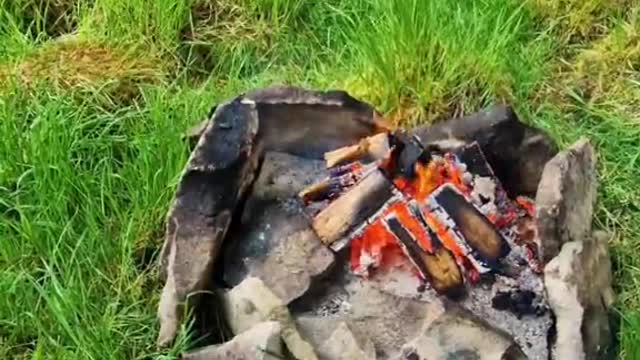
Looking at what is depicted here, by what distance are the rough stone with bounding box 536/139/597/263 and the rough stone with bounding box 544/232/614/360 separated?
45 mm

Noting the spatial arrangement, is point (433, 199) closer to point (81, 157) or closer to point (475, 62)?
point (475, 62)

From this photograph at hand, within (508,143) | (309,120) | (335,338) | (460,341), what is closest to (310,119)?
(309,120)

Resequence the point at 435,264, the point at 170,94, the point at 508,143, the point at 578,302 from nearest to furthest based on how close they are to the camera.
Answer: the point at 578,302 → the point at 435,264 → the point at 508,143 → the point at 170,94

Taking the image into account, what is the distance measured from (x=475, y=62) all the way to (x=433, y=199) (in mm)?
678

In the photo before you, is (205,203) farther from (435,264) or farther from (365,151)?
(435,264)

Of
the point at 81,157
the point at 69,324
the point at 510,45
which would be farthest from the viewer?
the point at 510,45

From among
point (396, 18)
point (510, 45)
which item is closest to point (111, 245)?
point (396, 18)

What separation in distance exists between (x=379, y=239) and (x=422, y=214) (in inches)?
4.6

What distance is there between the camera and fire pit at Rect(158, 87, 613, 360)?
8.86 feet

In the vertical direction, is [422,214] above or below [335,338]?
above

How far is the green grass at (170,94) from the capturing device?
294 centimetres

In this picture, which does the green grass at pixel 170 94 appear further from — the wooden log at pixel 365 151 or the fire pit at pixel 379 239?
the wooden log at pixel 365 151

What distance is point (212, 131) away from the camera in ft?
9.73

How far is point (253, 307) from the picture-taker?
2.78 m
